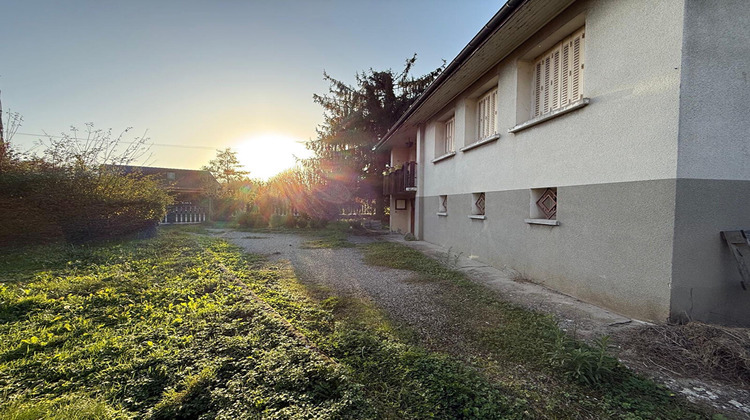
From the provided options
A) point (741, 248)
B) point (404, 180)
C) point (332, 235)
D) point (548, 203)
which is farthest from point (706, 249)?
point (332, 235)

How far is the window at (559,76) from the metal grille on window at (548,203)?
1.53 metres

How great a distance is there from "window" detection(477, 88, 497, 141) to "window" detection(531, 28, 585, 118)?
5.02ft

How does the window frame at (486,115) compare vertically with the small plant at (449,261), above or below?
above

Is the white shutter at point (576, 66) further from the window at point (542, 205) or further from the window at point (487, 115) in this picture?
the window at point (487, 115)

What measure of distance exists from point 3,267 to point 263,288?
18.1 feet

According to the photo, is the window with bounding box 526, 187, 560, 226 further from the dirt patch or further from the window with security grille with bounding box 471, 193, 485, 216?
the dirt patch

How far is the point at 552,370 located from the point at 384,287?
3195 mm

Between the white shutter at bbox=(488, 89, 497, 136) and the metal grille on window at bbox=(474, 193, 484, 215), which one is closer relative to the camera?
the white shutter at bbox=(488, 89, 497, 136)

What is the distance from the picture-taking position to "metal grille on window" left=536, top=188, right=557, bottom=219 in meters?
5.97

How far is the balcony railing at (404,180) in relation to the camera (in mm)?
13335

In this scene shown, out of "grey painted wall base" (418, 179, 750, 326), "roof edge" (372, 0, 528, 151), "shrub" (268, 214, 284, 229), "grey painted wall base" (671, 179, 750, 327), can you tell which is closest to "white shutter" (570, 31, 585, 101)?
"roof edge" (372, 0, 528, 151)

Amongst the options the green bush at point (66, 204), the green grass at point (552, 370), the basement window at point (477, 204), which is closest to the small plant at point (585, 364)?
the green grass at point (552, 370)

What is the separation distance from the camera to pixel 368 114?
21.1 m

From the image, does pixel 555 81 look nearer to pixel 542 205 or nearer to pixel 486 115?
pixel 542 205
